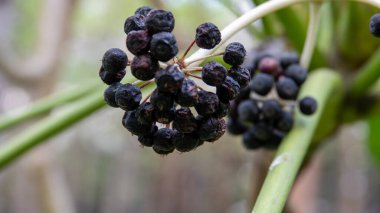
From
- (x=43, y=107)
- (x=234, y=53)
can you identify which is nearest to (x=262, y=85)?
(x=234, y=53)

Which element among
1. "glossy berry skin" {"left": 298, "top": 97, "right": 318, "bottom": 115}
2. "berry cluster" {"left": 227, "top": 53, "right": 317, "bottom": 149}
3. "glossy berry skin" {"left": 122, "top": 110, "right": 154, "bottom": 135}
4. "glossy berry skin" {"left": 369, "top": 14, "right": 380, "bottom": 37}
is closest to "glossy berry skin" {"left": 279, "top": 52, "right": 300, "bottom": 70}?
"berry cluster" {"left": 227, "top": 53, "right": 317, "bottom": 149}

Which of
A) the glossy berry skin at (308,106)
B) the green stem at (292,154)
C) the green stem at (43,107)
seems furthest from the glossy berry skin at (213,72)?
the green stem at (43,107)

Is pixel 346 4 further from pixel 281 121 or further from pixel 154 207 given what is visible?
pixel 154 207

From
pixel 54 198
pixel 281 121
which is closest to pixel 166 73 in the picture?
pixel 281 121

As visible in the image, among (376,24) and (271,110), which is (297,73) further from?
(376,24)

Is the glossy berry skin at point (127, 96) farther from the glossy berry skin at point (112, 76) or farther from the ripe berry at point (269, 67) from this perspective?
the ripe berry at point (269, 67)

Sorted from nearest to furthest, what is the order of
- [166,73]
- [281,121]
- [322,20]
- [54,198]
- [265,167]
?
[166,73], [281,121], [322,20], [265,167], [54,198]
